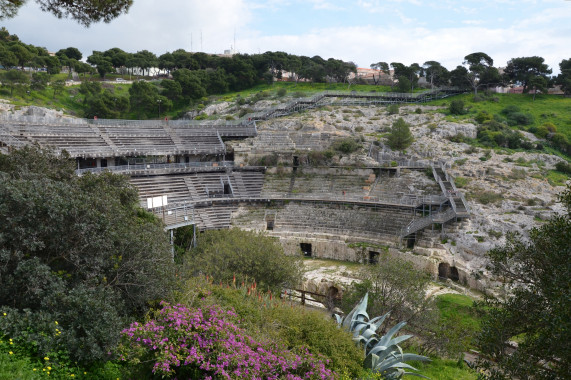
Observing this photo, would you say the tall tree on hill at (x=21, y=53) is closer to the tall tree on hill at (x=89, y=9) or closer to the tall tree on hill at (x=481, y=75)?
the tall tree on hill at (x=89, y=9)

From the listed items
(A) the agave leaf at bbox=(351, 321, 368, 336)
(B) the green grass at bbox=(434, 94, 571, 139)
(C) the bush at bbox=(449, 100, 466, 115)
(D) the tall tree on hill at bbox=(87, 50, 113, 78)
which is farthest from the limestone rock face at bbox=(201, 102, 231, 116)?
(A) the agave leaf at bbox=(351, 321, 368, 336)

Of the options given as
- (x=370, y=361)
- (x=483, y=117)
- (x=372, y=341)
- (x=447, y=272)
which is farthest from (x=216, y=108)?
(x=370, y=361)

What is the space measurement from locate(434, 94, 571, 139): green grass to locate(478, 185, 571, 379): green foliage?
122ft

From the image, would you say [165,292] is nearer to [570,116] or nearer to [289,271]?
[289,271]

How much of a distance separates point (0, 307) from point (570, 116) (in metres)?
52.3

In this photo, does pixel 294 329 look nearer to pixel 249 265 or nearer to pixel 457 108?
pixel 249 265

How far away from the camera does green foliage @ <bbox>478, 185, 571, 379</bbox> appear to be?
6.87 metres

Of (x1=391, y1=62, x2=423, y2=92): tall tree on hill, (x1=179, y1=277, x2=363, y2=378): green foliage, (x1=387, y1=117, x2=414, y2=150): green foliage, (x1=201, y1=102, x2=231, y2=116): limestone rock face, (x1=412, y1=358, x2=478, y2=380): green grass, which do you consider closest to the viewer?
(x1=179, y1=277, x2=363, y2=378): green foliage

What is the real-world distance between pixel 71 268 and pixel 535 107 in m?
53.0

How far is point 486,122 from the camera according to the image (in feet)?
133

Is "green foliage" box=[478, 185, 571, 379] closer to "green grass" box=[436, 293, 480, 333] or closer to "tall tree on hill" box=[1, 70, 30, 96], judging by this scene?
"green grass" box=[436, 293, 480, 333]

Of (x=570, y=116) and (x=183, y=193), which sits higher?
(x=570, y=116)

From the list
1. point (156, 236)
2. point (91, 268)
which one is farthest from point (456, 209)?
point (91, 268)

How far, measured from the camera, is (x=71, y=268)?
971 cm
